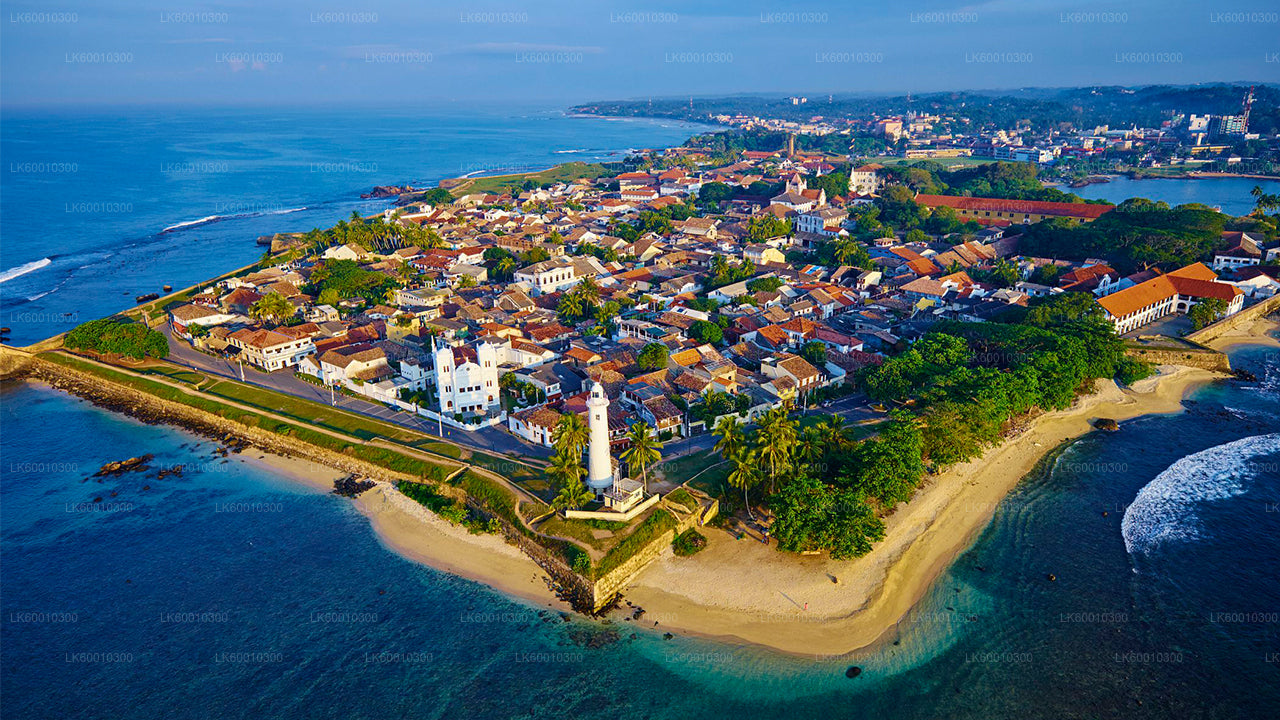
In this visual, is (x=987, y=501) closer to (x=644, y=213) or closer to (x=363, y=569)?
(x=363, y=569)

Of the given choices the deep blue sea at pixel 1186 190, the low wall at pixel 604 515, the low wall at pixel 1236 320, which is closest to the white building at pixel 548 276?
the low wall at pixel 604 515

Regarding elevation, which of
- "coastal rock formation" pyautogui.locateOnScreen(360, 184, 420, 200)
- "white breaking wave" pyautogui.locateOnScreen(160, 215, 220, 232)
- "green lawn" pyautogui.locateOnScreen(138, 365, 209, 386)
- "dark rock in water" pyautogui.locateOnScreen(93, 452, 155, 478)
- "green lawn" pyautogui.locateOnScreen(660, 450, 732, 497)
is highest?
"coastal rock formation" pyautogui.locateOnScreen(360, 184, 420, 200)

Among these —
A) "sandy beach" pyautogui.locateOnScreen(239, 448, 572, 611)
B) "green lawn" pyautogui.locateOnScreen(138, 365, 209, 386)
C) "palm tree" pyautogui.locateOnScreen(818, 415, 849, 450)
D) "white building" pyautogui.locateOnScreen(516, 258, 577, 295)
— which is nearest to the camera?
"sandy beach" pyautogui.locateOnScreen(239, 448, 572, 611)

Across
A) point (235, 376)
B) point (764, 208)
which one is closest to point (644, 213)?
point (764, 208)

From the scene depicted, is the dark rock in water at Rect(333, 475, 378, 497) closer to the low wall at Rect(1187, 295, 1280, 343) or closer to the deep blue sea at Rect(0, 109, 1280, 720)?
the deep blue sea at Rect(0, 109, 1280, 720)

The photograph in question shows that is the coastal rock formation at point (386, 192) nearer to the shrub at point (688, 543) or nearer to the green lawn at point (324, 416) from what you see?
the green lawn at point (324, 416)

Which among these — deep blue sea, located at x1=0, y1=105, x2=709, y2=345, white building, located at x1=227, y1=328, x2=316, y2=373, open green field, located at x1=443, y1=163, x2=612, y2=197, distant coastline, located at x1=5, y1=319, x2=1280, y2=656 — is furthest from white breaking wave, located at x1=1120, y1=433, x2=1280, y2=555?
open green field, located at x1=443, y1=163, x2=612, y2=197

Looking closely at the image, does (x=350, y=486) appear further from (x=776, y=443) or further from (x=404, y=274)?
(x=404, y=274)
